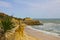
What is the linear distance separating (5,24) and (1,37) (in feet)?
3.57

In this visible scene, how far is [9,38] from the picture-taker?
33.8 feet

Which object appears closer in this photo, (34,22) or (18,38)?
(18,38)

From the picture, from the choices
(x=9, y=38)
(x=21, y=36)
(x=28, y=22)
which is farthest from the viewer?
(x=28, y=22)

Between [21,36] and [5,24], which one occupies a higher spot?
[5,24]

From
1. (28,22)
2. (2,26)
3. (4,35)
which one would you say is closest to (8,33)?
(4,35)

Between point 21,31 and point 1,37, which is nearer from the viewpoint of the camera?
point 1,37

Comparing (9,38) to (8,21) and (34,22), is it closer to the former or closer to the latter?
Result: (8,21)

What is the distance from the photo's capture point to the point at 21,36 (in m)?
11.3

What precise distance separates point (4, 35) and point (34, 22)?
42150mm

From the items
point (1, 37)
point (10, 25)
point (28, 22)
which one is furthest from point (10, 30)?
point (28, 22)

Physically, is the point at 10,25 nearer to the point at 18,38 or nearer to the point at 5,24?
the point at 5,24

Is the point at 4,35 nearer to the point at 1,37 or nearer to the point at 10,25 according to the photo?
the point at 1,37

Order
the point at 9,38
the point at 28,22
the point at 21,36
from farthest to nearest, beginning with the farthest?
the point at 28,22, the point at 21,36, the point at 9,38

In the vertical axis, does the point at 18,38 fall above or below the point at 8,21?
below
